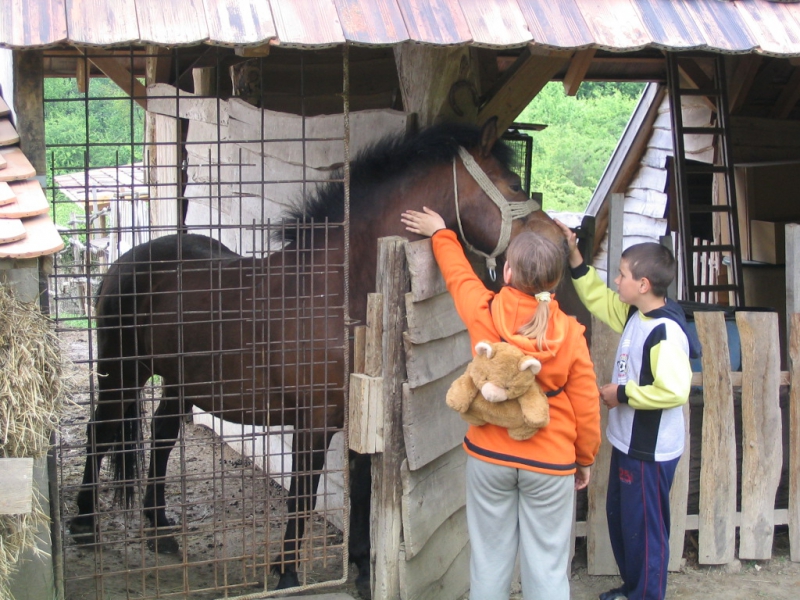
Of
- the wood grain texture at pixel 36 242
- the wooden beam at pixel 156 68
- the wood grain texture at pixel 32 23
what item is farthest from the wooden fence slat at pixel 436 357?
the wooden beam at pixel 156 68

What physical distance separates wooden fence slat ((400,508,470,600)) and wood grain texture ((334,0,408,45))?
2218 mm

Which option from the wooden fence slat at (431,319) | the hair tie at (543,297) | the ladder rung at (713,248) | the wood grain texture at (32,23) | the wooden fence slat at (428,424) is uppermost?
the wood grain texture at (32,23)

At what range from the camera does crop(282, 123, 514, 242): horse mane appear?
3.83m

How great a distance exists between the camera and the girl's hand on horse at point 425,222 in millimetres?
3605

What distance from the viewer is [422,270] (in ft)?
11.6

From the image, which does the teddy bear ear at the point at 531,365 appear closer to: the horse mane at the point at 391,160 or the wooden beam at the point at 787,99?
the horse mane at the point at 391,160

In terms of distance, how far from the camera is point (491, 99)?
4.33 meters

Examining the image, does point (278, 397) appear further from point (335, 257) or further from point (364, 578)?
point (364, 578)

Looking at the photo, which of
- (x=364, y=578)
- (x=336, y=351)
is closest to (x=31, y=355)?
(x=336, y=351)

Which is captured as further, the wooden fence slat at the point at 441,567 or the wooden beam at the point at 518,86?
the wooden beam at the point at 518,86

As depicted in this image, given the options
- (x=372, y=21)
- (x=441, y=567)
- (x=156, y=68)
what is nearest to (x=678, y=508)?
(x=441, y=567)

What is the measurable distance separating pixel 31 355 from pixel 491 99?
2779 mm

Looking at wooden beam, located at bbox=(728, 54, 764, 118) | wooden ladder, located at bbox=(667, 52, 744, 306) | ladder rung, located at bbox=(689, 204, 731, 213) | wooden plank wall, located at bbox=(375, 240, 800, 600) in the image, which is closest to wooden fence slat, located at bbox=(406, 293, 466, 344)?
wooden plank wall, located at bbox=(375, 240, 800, 600)

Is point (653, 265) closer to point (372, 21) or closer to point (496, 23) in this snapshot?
point (496, 23)
